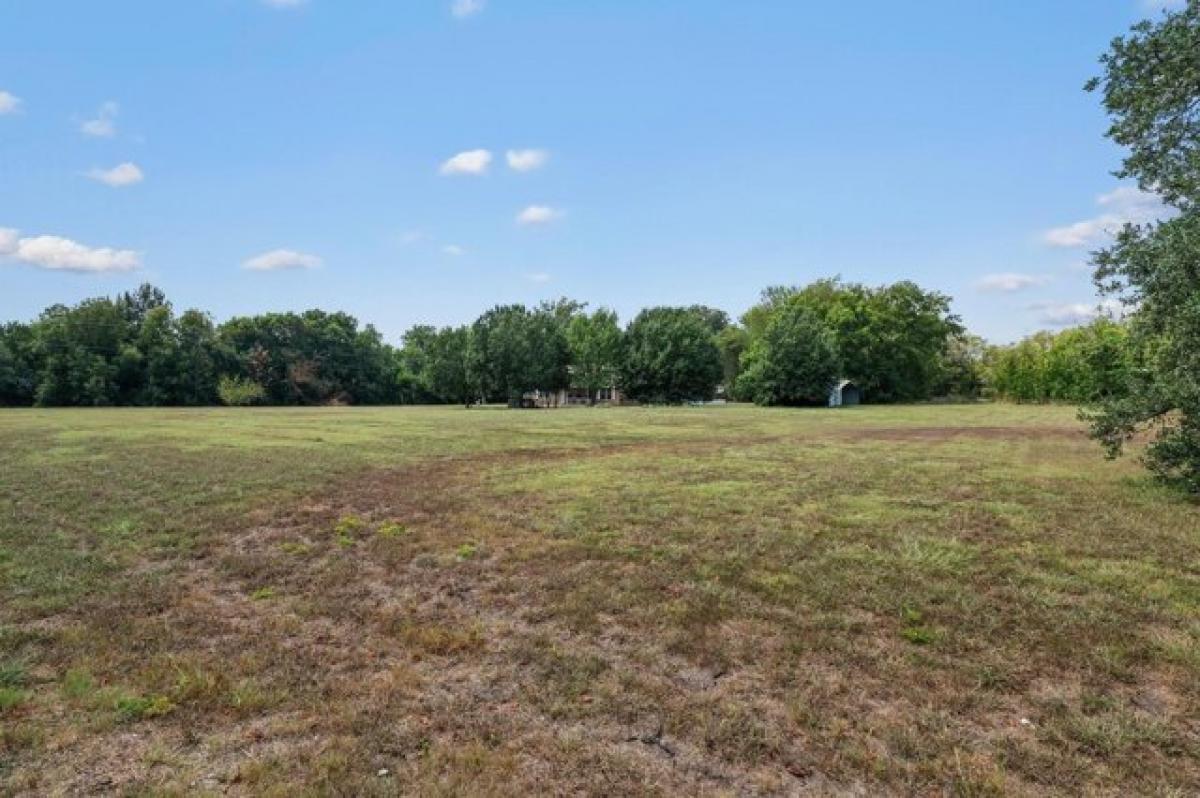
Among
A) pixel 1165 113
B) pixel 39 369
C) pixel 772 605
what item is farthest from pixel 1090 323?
pixel 39 369

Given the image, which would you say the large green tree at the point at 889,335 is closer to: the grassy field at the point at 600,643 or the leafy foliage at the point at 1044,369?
the leafy foliage at the point at 1044,369

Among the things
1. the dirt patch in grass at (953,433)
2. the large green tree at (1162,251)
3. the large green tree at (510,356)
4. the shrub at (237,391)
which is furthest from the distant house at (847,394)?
the shrub at (237,391)

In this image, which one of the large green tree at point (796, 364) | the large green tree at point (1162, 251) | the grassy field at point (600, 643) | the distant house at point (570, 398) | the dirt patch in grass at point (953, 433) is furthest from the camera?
the distant house at point (570, 398)

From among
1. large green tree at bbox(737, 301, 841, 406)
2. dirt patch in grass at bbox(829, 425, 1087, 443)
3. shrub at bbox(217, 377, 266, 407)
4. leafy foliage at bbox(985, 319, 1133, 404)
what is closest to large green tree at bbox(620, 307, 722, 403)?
large green tree at bbox(737, 301, 841, 406)

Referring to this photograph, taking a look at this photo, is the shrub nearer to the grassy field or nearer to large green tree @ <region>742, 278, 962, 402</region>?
large green tree @ <region>742, 278, 962, 402</region>

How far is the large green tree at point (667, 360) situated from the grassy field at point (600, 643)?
52514mm

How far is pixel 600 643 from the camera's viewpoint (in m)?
4.99

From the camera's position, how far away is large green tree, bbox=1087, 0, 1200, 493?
9750 mm

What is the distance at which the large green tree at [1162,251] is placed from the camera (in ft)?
32.0

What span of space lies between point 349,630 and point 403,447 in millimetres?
14443

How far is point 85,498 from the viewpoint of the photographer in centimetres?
1052

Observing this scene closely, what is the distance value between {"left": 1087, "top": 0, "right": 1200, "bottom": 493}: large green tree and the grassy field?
5.12ft

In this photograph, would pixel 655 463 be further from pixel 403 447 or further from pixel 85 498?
pixel 85 498

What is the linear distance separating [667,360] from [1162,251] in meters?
53.5
